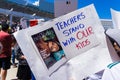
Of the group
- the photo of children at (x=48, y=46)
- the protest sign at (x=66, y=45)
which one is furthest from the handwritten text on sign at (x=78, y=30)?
the photo of children at (x=48, y=46)

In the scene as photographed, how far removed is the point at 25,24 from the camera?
580cm

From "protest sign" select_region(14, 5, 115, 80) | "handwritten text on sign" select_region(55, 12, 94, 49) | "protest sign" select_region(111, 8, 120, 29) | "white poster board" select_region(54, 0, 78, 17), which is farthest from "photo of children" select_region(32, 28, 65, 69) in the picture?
"protest sign" select_region(111, 8, 120, 29)

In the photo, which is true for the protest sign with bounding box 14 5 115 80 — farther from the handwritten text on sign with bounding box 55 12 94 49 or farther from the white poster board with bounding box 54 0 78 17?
the white poster board with bounding box 54 0 78 17

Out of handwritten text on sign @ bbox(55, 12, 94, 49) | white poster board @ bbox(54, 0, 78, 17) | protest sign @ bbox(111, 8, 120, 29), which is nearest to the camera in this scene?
protest sign @ bbox(111, 8, 120, 29)

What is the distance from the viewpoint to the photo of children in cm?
245

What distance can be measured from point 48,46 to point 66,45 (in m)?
0.15

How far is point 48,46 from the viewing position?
2.48 meters

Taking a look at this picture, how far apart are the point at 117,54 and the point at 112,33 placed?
0.53 ft

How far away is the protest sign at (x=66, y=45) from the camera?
245 centimetres

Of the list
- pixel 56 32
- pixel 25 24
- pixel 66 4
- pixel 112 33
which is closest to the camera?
pixel 112 33

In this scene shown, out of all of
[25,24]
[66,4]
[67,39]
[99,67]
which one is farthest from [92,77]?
[25,24]

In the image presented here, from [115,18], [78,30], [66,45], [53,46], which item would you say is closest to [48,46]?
[53,46]

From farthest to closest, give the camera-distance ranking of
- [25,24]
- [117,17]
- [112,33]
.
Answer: [25,24] → [117,17] → [112,33]

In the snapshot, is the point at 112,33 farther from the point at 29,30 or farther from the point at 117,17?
the point at 29,30
